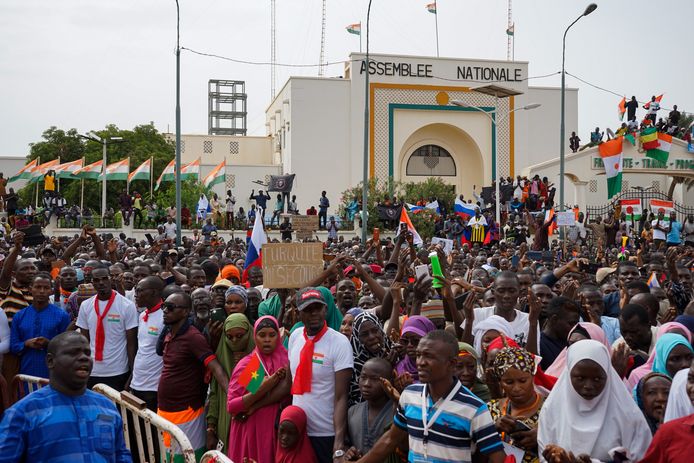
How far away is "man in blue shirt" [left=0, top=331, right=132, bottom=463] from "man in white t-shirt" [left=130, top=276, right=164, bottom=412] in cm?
296

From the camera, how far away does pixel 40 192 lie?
156ft

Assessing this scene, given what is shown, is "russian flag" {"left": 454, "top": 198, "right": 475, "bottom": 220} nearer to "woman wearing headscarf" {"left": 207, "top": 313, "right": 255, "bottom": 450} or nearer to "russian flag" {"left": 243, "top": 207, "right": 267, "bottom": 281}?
"russian flag" {"left": 243, "top": 207, "right": 267, "bottom": 281}

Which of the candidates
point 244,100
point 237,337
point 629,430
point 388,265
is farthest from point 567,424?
point 244,100

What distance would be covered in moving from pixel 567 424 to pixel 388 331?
244cm

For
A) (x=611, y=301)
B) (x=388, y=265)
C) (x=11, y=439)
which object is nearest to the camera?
(x=11, y=439)

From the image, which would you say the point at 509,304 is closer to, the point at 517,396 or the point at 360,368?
the point at 360,368

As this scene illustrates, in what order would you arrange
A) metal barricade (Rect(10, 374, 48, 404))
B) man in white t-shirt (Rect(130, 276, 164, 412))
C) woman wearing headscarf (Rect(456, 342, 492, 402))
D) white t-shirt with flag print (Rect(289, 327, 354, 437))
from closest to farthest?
woman wearing headscarf (Rect(456, 342, 492, 402)) → white t-shirt with flag print (Rect(289, 327, 354, 437)) → metal barricade (Rect(10, 374, 48, 404)) → man in white t-shirt (Rect(130, 276, 164, 412))

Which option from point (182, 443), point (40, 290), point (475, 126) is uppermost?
point (475, 126)

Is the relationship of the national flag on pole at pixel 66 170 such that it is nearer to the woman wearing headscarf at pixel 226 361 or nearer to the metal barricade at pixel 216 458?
the woman wearing headscarf at pixel 226 361

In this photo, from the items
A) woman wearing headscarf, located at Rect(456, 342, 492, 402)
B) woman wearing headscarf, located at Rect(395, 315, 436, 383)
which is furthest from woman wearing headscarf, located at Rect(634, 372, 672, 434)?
woman wearing headscarf, located at Rect(395, 315, 436, 383)

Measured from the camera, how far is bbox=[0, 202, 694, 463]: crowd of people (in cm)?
396

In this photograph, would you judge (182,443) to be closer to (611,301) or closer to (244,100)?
(611,301)

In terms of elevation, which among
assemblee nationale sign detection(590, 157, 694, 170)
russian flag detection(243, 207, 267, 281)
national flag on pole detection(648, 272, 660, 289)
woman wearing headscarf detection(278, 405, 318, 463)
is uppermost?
assemblee nationale sign detection(590, 157, 694, 170)

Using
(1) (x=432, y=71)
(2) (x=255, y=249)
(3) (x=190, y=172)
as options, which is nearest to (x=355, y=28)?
(1) (x=432, y=71)
